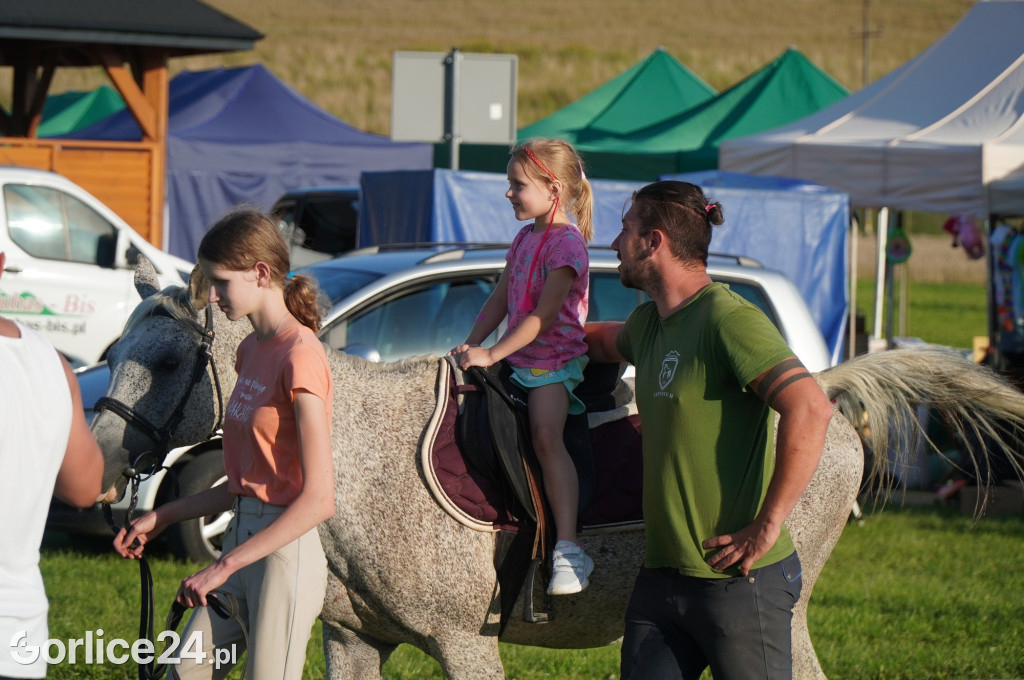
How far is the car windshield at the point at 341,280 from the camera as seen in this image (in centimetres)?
645

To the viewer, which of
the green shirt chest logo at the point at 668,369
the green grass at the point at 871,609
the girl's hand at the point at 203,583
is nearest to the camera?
the girl's hand at the point at 203,583

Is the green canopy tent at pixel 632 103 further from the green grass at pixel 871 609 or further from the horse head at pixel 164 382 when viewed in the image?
the horse head at pixel 164 382

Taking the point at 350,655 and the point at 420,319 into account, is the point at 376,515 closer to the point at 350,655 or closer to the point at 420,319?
the point at 350,655

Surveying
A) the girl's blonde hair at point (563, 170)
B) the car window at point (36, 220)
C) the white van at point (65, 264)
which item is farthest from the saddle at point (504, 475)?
the car window at point (36, 220)

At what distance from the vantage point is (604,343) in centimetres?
381

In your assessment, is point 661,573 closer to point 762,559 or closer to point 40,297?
point 762,559

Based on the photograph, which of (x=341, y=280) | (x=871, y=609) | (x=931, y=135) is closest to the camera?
(x=341, y=280)

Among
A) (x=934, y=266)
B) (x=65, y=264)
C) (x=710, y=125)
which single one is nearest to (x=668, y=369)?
(x=65, y=264)

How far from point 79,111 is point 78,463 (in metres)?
26.6

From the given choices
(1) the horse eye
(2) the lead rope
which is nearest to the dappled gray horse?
(1) the horse eye

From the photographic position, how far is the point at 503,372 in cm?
378

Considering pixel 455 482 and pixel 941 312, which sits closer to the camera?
pixel 455 482

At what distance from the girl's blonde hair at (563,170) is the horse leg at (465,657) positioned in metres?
1.40

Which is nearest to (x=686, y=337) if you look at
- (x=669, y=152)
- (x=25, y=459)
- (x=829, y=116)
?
(x=25, y=459)
